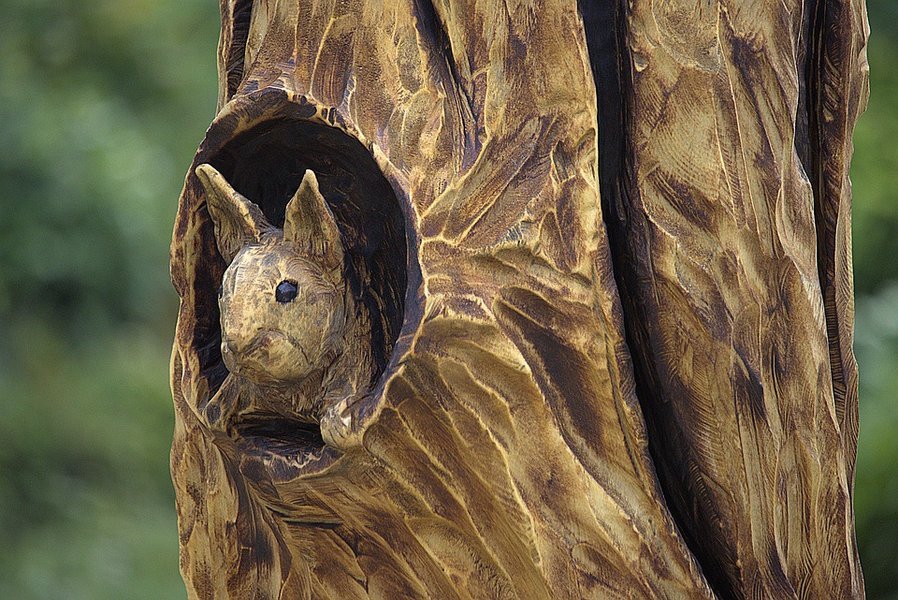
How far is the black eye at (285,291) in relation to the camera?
43.3 inches

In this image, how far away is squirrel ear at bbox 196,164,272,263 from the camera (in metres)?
1.14

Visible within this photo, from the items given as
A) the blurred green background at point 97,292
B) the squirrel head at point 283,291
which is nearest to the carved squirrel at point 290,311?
the squirrel head at point 283,291

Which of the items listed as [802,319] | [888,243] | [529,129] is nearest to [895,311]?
[888,243]

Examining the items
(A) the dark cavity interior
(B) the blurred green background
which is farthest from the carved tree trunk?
(B) the blurred green background

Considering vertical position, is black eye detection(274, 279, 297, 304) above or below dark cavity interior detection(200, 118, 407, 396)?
below

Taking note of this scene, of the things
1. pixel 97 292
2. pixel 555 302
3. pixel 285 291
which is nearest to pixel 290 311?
pixel 285 291

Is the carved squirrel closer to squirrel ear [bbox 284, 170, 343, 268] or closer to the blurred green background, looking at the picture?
squirrel ear [bbox 284, 170, 343, 268]

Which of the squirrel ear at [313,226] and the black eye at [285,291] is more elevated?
the squirrel ear at [313,226]

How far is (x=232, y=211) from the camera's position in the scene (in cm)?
115

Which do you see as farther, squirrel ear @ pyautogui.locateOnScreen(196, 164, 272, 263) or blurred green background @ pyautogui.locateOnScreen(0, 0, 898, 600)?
blurred green background @ pyautogui.locateOnScreen(0, 0, 898, 600)

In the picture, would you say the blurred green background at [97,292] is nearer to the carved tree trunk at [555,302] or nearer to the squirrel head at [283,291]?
the carved tree trunk at [555,302]

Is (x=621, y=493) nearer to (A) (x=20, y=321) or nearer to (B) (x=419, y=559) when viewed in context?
(B) (x=419, y=559)

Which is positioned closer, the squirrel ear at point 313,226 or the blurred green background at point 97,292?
the squirrel ear at point 313,226

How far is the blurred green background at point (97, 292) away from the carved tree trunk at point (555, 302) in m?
1.25
